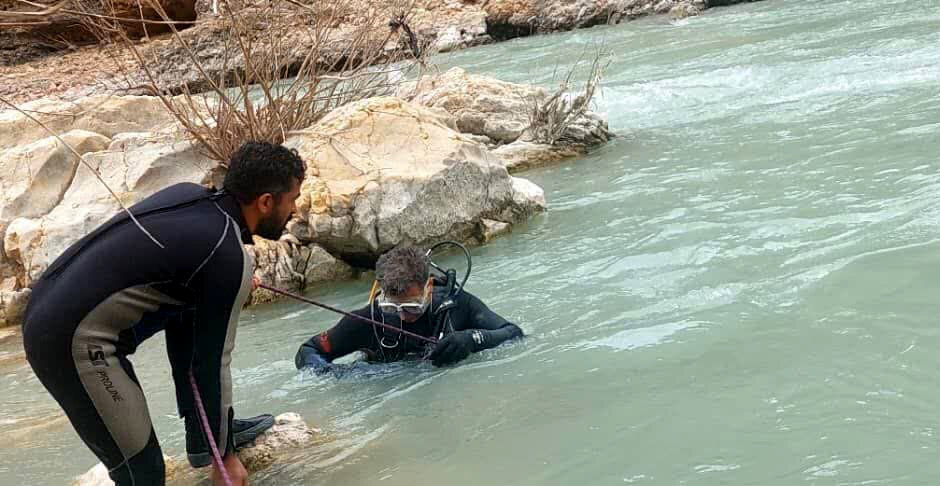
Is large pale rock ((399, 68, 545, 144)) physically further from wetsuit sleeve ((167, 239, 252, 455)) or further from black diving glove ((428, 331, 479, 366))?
wetsuit sleeve ((167, 239, 252, 455))

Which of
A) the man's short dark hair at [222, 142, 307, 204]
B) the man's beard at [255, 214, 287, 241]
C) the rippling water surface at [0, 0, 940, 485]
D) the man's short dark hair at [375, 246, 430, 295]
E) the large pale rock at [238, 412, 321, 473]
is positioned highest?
the man's short dark hair at [222, 142, 307, 204]

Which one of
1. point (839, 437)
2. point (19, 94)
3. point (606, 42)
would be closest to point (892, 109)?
point (839, 437)

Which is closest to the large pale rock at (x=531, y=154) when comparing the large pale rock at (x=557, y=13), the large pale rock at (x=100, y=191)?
the large pale rock at (x=100, y=191)

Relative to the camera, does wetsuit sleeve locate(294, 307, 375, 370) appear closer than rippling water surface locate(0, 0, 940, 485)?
No

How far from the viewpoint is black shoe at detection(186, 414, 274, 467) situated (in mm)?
3082

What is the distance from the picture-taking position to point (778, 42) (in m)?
14.1

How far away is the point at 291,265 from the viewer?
647cm

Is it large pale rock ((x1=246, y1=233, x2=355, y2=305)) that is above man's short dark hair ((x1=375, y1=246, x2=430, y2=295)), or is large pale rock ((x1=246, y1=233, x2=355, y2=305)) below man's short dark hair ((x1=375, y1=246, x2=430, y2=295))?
below

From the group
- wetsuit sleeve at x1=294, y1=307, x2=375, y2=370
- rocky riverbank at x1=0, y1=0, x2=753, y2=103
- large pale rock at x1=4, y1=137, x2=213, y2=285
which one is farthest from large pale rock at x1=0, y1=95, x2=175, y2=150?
rocky riverbank at x1=0, y1=0, x2=753, y2=103

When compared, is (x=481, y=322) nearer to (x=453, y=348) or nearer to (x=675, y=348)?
(x=453, y=348)

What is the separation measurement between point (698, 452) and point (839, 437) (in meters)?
0.45

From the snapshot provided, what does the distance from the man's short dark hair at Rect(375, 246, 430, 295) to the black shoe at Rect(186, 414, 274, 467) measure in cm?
82

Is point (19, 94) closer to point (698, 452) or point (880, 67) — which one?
point (880, 67)

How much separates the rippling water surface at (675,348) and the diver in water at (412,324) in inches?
4.1
